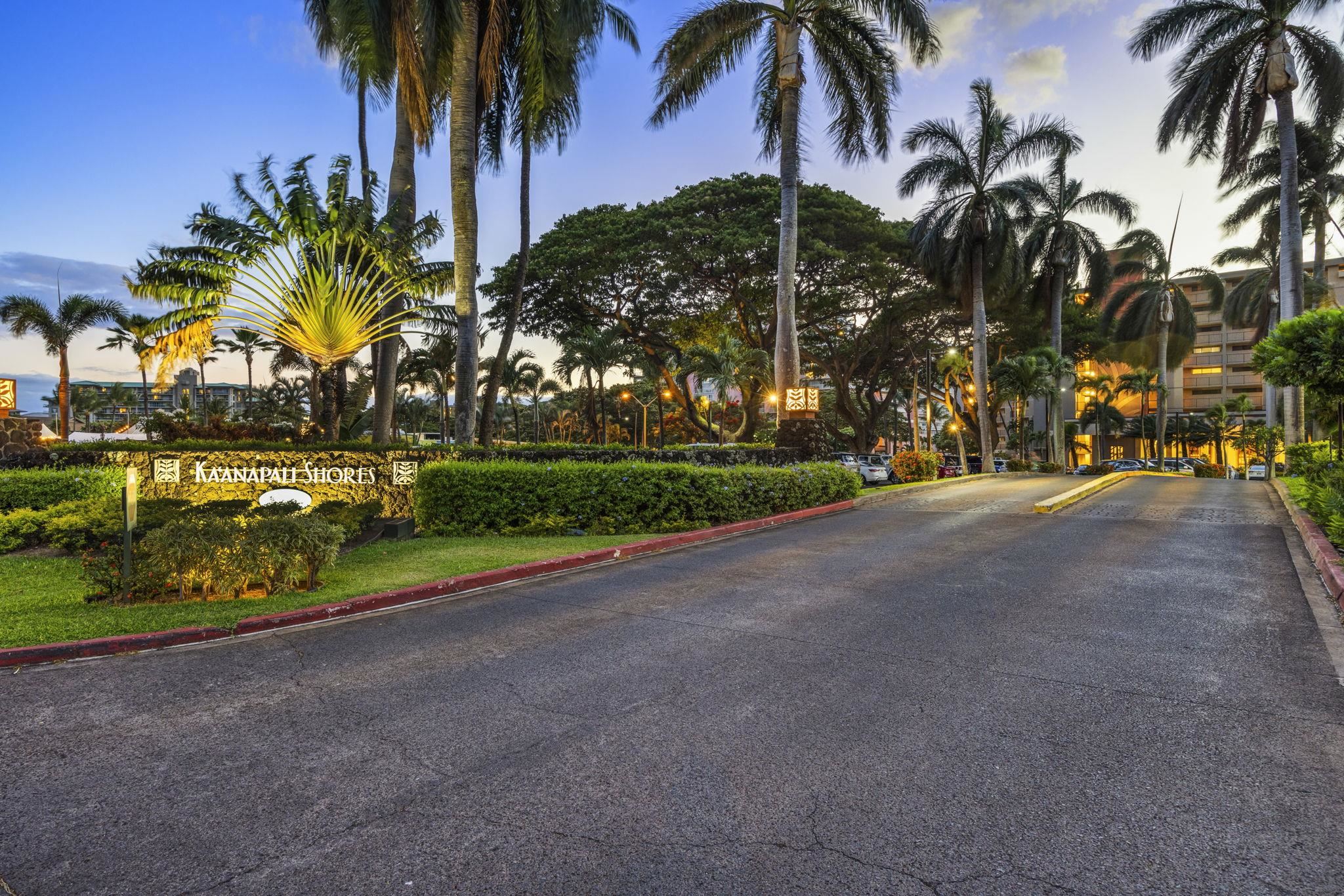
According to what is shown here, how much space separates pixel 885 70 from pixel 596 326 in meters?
22.0

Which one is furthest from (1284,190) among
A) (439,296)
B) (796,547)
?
(439,296)

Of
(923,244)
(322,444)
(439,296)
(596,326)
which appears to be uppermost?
(923,244)

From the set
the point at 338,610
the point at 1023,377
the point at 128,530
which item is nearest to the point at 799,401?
the point at 338,610

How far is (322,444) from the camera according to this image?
13359 millimetres

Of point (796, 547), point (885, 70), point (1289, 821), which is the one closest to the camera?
point (1289, 821)

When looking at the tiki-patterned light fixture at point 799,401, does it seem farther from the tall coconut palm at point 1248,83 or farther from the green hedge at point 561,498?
the tall coconut palm at point 1248,83

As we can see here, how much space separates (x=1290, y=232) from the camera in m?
23.0

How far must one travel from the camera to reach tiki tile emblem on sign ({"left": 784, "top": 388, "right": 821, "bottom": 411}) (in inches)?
722

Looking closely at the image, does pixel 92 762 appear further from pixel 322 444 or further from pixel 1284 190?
pixel 1284 190

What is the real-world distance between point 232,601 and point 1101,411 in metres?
66.7

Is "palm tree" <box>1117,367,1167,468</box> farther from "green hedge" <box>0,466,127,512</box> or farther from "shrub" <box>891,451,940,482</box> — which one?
"green hedge" <box>0,466,127,512</box>

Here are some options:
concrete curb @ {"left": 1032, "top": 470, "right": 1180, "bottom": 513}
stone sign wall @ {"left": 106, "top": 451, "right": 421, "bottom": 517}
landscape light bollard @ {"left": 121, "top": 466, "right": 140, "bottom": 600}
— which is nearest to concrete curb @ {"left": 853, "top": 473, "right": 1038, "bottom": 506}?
concrete curb @ {"left": 1032, "top": 470, "right": 1180, "bottom": 513}

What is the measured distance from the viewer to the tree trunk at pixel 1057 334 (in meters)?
40.7

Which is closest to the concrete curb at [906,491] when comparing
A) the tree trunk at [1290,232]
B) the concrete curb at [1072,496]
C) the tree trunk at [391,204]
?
the concrete curb at [1072,496]
